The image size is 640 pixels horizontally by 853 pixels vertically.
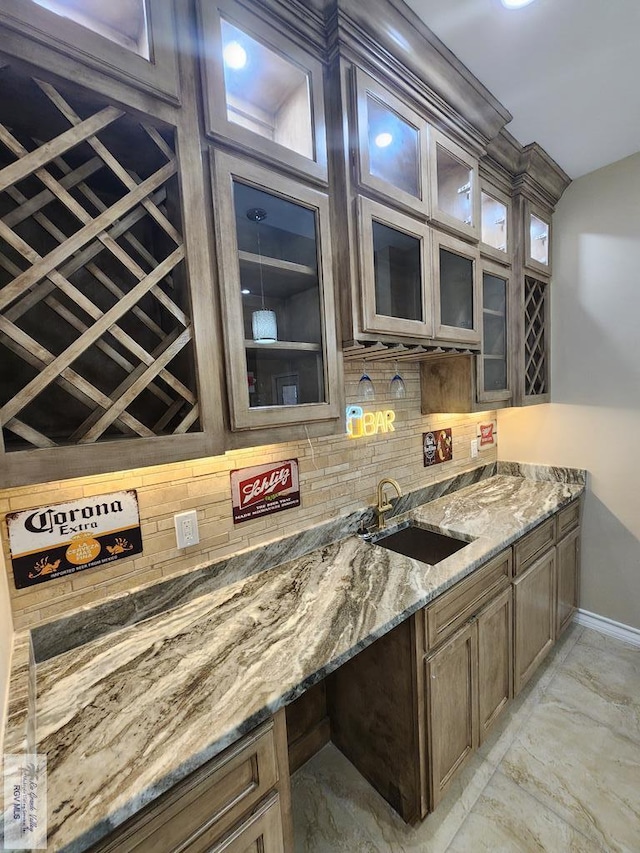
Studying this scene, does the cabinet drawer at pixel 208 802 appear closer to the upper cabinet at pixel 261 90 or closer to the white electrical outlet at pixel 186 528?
the white electrical outlet at pixel 186 528

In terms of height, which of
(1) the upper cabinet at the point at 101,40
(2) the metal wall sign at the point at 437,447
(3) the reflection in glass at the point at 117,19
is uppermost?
(3) the reflection in glass at the point at 117,19

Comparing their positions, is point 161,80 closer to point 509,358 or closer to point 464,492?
point 509,358

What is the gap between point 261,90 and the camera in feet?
3.82

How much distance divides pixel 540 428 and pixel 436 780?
2080mm

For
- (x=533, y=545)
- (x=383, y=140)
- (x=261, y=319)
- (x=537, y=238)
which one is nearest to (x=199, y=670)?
(x=261, y=319)

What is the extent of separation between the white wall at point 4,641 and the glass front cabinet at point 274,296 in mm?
681

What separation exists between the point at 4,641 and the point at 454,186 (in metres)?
2.27

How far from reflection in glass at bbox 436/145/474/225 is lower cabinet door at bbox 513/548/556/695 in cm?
177

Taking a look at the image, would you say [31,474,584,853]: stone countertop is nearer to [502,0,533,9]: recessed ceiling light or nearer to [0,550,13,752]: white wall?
[0,550,13,752]: white wall

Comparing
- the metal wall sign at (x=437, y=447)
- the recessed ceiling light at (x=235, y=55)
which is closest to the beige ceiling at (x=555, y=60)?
the recessed ceiling light at (x=235, y=55)

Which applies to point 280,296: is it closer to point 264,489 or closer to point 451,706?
point 264,489

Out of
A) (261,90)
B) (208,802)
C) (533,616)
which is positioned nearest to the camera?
(208,802)

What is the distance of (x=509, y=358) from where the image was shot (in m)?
2.13

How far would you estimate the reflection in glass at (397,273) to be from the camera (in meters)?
1.34
